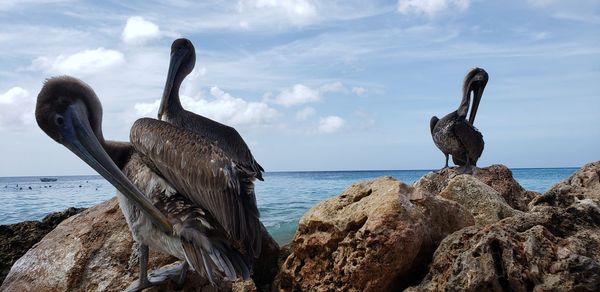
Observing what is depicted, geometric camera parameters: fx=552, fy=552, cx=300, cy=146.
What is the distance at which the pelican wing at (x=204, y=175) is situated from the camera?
161 inches

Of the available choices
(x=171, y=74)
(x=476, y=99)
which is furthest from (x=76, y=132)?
(x=476, y=99)

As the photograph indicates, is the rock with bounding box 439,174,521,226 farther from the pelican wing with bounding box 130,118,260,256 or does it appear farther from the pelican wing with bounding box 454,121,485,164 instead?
the pelican wing with bounding box 454,121,485,164

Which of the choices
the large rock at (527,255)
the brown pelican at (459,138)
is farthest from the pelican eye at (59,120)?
the brown pelican at (459,138)

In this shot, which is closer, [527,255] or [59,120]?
[527,255]

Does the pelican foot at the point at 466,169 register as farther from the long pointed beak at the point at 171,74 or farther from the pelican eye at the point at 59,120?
the pelican eye at the point at 59,120

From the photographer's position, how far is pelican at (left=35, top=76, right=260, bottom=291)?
3867 mm

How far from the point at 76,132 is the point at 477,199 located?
430 cm

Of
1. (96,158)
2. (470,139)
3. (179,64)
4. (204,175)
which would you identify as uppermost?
(179,64)

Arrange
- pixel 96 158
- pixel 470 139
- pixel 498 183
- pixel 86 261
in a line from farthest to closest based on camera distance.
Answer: pixel 470 139, pixel 498 183, pixel 86 261, pixel 96 158

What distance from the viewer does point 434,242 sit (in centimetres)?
448

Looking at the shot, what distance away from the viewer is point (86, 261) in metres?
4.63

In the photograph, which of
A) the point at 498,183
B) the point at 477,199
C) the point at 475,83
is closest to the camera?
the point at 477,199

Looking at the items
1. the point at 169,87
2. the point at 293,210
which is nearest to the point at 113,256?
the point at 169,87

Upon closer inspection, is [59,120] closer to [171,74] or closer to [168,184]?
[168,184]
